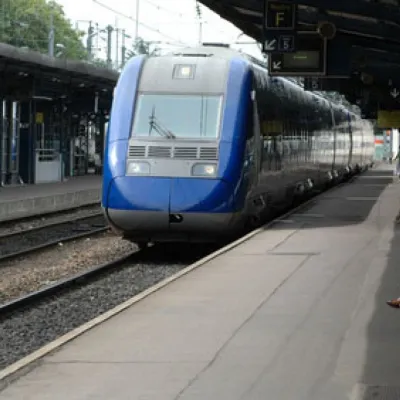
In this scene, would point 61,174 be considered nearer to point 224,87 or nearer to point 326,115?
point 326,115

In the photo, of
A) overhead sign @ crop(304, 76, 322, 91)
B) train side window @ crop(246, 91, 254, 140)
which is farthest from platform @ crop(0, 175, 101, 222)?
train side window @ crop(246, 91, 254, 140)

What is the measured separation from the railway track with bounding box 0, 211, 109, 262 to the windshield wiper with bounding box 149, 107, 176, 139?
321cm

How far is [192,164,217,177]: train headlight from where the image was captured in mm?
12828

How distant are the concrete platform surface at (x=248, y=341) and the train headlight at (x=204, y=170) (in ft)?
5.55

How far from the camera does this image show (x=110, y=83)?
1348 inches

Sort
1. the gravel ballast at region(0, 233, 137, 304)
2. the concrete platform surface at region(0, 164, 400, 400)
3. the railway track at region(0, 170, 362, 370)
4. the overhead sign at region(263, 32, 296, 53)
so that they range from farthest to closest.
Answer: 1. the overhead sign at region(263, 32, 296, 53)
2. the gravel ballast at region(0, 233, 137, 304)
3. the railway track at region(0, 170, 362, 370)
4. the concrete platform surface at region(0, 164, 400, 400)

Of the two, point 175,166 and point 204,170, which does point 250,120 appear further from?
point 175,166

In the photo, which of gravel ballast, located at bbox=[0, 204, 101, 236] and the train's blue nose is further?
gravel ballast, located at bbox=[0, 204, 101, 236]

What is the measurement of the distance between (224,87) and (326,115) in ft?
44.9

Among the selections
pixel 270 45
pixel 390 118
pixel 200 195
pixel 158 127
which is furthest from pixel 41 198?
pixel 390 118

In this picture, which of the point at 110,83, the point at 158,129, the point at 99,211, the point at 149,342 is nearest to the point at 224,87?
the point at 158,129

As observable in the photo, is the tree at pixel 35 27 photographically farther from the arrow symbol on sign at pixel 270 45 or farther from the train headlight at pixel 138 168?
the train headlight at pixel 138 168

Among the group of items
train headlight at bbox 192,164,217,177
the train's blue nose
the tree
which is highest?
the tree

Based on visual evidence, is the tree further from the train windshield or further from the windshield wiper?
the windshield wiper
